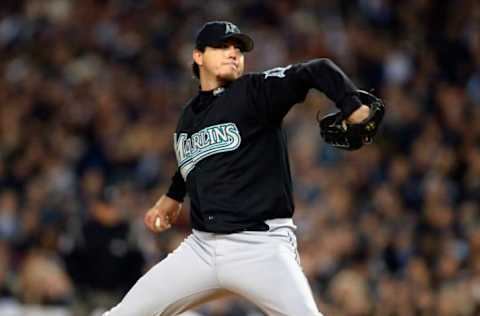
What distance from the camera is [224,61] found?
4625 mm

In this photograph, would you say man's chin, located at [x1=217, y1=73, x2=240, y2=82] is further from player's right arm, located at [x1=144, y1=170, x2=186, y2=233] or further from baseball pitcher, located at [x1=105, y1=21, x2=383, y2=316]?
player's right arm, located at [x1=144, y1=170, x2=186, y2=233]

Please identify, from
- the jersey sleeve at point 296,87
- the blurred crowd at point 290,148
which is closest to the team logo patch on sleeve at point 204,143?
the jersey sleeve at point 296,87

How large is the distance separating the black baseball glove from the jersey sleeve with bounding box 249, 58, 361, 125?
6cm

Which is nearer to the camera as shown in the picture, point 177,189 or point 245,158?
point 245,158

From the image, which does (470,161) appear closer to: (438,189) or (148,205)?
(438,189)

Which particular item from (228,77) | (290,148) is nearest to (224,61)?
A: (228,77)

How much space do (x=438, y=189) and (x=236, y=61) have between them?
4.74 meters

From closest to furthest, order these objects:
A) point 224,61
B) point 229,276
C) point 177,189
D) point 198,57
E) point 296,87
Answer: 1. point 296,87
2. point 229,276
3. point 224,61
4. point 198,57
5. point 177,189

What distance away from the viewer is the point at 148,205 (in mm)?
9555

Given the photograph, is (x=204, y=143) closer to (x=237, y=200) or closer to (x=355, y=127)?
(x=237, y=200)

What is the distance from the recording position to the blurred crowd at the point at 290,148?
8172 mm

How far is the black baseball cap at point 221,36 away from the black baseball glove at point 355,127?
2.04ft

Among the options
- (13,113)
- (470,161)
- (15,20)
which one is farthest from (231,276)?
(15,20)

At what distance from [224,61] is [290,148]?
5.40 metres
